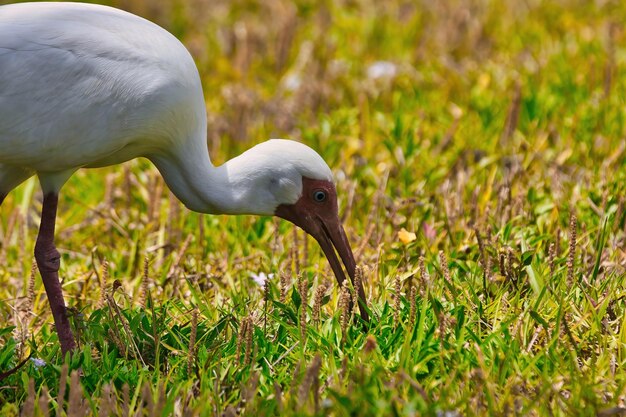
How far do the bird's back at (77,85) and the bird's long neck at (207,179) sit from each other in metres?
0.26

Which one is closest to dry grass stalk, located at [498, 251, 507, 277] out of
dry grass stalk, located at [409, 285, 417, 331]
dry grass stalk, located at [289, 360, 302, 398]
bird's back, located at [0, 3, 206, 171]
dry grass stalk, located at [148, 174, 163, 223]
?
dry grass stalk, located at [409, 285, 417, 331]

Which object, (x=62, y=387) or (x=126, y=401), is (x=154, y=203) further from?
(x=62, y=387)

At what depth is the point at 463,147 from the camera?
6.16 meters

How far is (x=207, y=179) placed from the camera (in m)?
4.34

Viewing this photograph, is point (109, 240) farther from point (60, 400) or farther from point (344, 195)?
point (60, 400)

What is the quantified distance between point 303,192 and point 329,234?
227 mm

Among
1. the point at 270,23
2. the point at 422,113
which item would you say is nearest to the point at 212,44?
the point at 270,23

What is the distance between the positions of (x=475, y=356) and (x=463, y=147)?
107 inches

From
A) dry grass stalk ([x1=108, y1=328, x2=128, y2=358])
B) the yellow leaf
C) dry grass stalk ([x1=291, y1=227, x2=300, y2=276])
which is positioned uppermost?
the yellow leaf

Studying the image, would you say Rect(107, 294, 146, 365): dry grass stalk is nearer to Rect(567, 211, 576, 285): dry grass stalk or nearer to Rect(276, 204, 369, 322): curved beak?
Rect(276, 204, 369, 322): curved beak

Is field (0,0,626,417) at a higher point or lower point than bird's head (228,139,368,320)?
lower

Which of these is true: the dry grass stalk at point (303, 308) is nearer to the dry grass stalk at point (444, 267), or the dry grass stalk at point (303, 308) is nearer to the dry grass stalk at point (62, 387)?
the dry grass stalk at point (444, 267)

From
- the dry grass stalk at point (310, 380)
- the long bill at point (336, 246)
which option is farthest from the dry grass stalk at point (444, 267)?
the dry grass stalk at point (310, 380)

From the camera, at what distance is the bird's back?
12.6 feet
